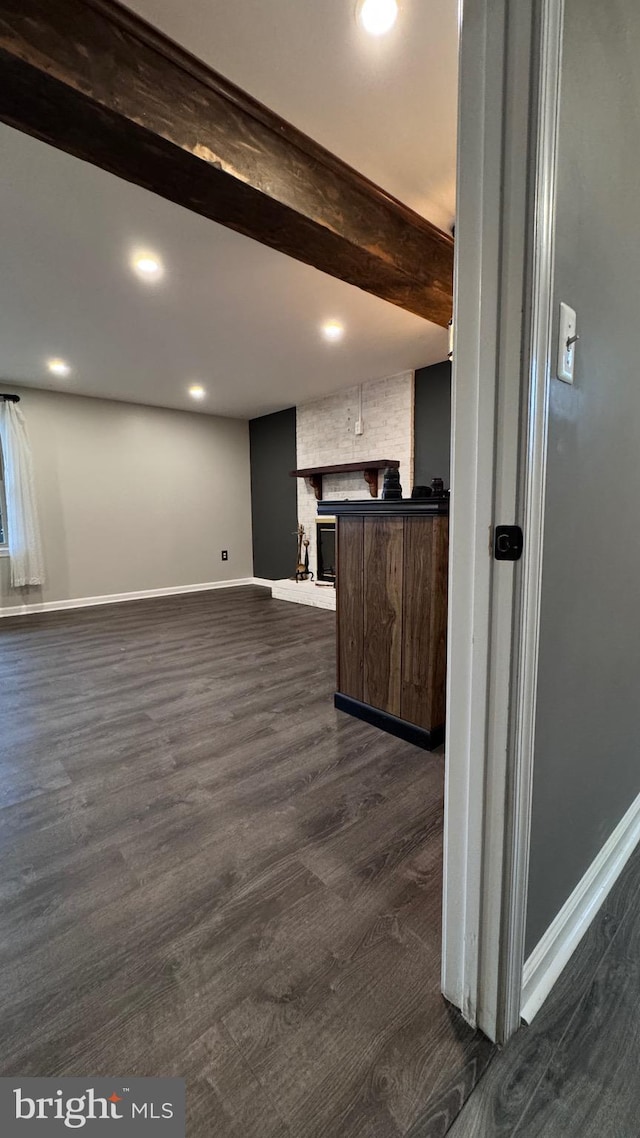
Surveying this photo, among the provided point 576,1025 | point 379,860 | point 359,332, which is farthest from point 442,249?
point 576,1025

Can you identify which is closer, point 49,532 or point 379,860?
point 379,860

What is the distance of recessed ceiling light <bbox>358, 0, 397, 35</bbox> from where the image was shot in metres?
1.22

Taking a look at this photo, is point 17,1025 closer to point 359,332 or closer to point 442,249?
point 442,249

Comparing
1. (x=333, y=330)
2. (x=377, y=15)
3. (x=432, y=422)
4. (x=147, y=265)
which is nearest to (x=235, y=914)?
(x=377, y=15)

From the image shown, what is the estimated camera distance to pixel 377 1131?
75 centimetres

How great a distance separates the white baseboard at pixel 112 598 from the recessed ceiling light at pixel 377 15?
5275 mm

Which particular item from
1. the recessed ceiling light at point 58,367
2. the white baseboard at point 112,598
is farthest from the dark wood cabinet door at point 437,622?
the white baseboard at point 112,598

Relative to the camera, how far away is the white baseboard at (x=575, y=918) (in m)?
0.94

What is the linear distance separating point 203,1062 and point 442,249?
3.17 m

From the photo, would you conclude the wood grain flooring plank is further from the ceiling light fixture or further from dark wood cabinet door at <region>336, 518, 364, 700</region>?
the ceiling light fixture

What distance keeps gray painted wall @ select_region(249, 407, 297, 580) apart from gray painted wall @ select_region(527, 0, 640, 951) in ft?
16.4

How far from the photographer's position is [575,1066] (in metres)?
0.83

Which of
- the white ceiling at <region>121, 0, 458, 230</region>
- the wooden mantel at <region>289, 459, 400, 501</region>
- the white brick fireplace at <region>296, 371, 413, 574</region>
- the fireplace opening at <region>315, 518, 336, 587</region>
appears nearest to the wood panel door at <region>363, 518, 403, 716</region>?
the white ceiling at <region>121, 0, 458, 230</region>

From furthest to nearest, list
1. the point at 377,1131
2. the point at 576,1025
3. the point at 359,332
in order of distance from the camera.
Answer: the point at 359,332
the point at 576,1025
the point at 377,1131
